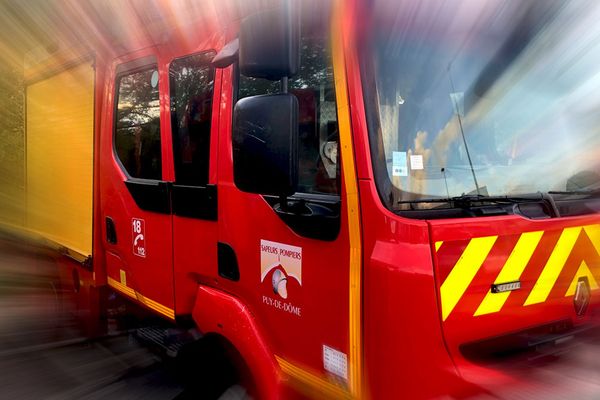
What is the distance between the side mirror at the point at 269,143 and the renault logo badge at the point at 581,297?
1.19 m

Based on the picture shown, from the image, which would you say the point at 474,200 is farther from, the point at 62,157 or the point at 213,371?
the point at 62,157

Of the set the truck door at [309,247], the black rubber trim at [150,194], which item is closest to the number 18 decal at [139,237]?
the black rubber trim at [150,194]

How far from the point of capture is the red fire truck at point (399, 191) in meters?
1.53

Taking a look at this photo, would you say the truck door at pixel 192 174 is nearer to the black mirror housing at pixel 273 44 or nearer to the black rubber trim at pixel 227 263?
the black rubber trim at pixel 227 263

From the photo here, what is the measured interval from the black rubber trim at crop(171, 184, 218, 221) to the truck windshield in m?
1.00

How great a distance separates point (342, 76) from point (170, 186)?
1370mm

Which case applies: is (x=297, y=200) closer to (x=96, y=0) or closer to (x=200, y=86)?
(x=200, y=86)

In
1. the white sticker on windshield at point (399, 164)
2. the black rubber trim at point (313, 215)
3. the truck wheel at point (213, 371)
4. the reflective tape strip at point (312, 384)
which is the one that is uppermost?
the white sticker on windshield at point (399, 164)

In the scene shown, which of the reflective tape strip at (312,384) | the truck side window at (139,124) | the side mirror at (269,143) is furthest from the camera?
the truck side window at (139,124)

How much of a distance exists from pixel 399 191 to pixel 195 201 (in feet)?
3.96

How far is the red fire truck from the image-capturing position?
1.53 meters

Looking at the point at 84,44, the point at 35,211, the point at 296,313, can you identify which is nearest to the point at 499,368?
the point at 296,313

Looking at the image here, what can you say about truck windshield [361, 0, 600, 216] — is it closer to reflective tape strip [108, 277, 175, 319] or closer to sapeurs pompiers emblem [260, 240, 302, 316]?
sapeurs pompiers emblem [260, 240, 302, 316]

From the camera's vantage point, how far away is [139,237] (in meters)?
2.92
